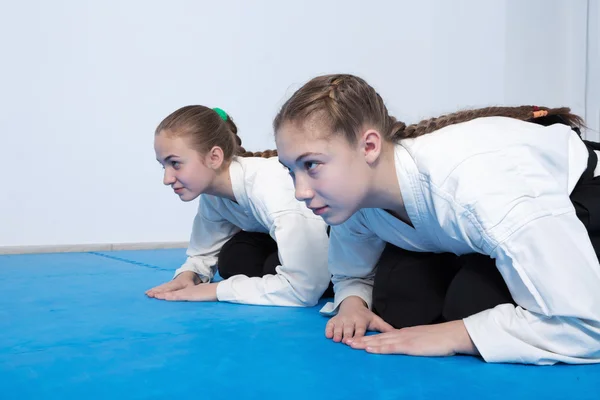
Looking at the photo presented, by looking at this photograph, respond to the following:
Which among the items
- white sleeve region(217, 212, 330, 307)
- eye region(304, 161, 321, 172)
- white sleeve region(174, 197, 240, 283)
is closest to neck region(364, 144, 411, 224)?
eye region(304, 161, 321, 172)

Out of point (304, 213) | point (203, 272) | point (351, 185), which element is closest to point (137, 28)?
point (203, 272)

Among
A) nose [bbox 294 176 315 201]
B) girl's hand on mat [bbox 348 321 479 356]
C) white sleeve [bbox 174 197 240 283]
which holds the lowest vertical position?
white sleeve [bbox 174 197 240 283]

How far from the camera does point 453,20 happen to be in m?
4.97

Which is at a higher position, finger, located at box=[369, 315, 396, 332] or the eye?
the eye

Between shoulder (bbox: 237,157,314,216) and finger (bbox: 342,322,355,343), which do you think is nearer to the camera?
finger (bbox: 342,322,355,343)

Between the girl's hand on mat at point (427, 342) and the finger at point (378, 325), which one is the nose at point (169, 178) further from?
the girl's hand on mat at point (427, 342)

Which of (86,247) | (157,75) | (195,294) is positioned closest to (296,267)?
(195,294)

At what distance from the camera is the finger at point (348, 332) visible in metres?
1.45

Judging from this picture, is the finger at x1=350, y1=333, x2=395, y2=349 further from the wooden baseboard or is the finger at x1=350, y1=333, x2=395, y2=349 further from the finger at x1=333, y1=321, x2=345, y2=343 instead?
the wooden baseboard

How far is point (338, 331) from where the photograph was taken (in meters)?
1.48

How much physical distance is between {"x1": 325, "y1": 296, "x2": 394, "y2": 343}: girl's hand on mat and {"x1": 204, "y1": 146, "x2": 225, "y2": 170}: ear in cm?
70

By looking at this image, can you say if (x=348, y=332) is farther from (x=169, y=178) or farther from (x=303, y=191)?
(x=169, y=178)

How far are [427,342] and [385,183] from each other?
0.35 meters

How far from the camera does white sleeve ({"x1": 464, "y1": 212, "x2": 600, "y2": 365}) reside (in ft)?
3.79
